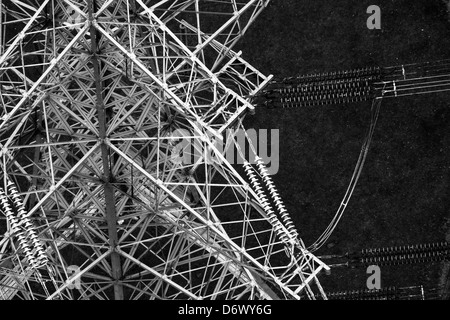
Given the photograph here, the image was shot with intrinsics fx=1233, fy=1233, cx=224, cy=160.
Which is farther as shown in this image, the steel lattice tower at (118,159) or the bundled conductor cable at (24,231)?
the steel lattice tower at (118,159)

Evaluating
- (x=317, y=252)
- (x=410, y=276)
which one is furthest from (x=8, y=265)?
(x=410, y=276)

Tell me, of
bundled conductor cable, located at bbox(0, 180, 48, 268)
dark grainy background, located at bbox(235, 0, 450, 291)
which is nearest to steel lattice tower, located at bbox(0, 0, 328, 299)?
bundled conductor cable, located at bbox(0, 180, 48, 268)

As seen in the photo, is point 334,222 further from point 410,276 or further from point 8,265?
point 8,265

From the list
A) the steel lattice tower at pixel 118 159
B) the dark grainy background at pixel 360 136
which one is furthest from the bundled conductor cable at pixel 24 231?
the dark grainy background at pixel 360 136

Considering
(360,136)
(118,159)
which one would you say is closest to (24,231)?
(118,159)

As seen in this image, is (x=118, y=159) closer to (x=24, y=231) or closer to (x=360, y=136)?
(x=24, y=231)

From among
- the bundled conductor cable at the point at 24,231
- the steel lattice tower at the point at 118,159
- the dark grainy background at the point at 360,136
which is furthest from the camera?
the dark grainy background at the point at 360,136

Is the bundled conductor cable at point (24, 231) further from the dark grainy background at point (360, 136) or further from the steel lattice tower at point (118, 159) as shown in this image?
the dark grainy background at point (360, 136)

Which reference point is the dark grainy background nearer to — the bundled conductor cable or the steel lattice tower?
the steel lattice tower
